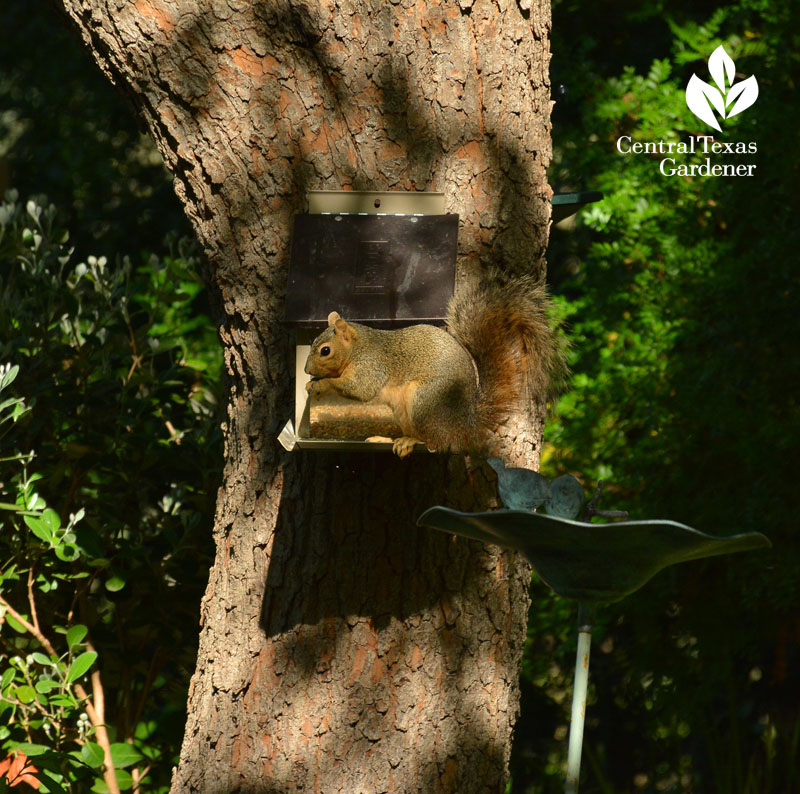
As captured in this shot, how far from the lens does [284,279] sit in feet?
6.23

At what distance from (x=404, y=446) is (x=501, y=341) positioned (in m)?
0.23

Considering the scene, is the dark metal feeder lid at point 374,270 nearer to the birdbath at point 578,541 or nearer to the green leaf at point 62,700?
the birdbath at point 578,541

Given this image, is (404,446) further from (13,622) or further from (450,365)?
(13,622)

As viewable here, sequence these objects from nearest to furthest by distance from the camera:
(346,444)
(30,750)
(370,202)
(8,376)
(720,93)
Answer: (346,444), (370,202), (8,376), (30,750), (720,93)

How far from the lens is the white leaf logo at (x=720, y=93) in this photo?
2.99m

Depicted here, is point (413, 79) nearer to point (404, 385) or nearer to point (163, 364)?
point (404, 385)

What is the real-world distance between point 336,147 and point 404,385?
536 mm

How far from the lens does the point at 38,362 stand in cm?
273

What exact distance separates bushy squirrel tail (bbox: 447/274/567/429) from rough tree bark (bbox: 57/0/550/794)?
0.87 ft

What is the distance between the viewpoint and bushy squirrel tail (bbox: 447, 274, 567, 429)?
63.4 inches

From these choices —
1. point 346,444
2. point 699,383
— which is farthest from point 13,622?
point 699,383

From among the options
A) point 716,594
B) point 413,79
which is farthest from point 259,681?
point 716,594

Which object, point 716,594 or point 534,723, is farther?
point 534,723

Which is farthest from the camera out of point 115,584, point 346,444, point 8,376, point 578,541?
point 115,584
